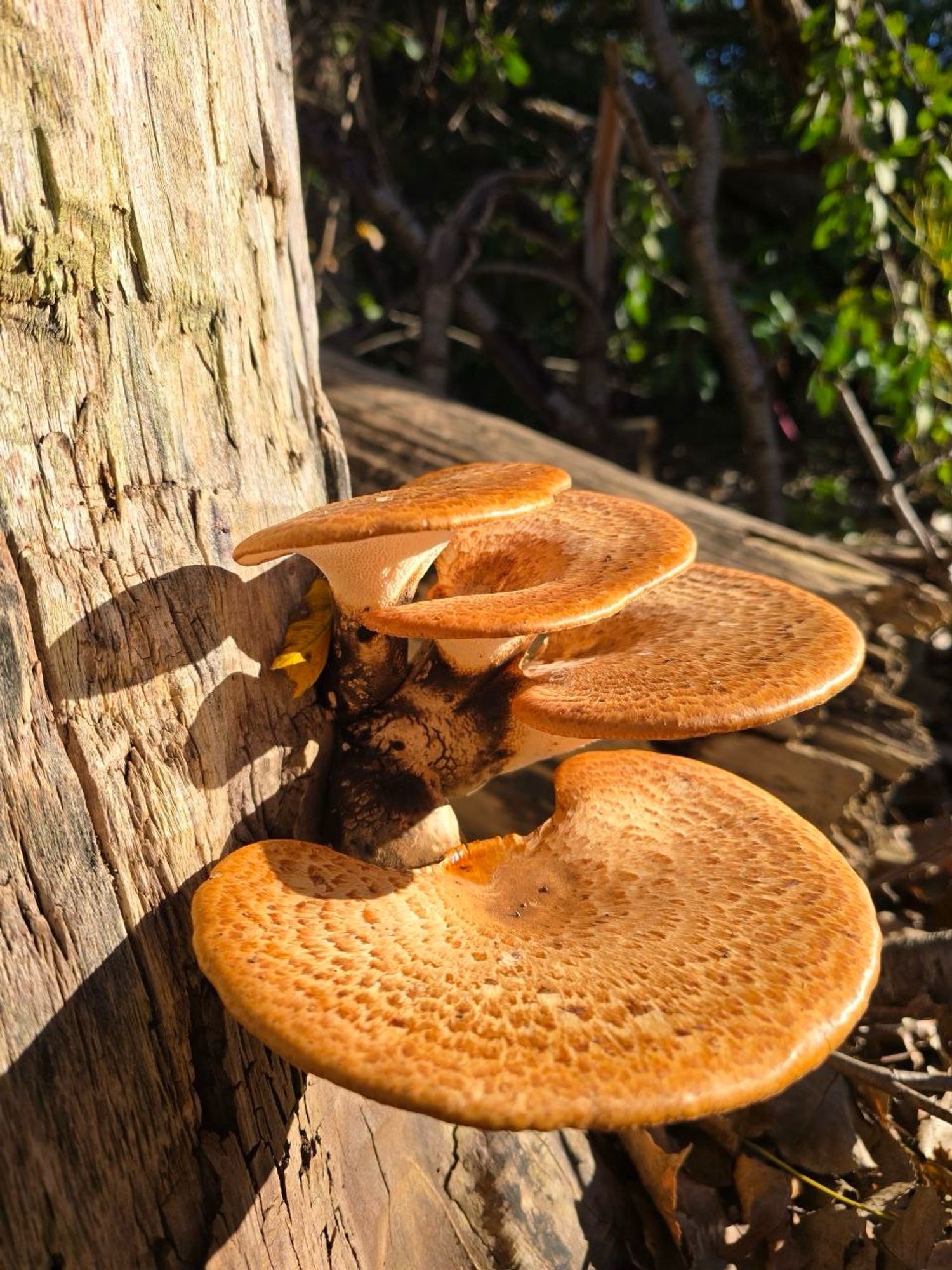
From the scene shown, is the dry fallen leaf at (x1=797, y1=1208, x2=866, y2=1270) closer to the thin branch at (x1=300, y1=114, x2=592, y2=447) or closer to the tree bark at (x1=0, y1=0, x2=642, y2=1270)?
the tree bark at (x1=0, y1=0, x2=642, y2=1270)

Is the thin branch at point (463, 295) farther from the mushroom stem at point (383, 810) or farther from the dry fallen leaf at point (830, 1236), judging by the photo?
the dry fallen leaf at point (830, 1236)

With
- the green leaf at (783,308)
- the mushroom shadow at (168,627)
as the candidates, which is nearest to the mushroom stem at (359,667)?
the mushroom shadow at (168,627)

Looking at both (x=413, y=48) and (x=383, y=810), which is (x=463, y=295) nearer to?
(x=413, y=48)

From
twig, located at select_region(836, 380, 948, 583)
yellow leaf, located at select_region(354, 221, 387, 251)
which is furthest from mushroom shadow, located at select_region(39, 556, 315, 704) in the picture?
yellow leaf, located at select_region(354, 221, 387, 251)

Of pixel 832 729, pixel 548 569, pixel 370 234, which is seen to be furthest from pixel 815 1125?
pixel 370 234

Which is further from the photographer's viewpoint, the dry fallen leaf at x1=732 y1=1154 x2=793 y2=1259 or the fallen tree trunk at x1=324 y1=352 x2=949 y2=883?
the fallen tree trunk at x1=324 y1=352 x2=949 y2=883

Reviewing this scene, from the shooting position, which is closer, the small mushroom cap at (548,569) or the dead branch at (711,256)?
the small mushroom cap at (548,569)
